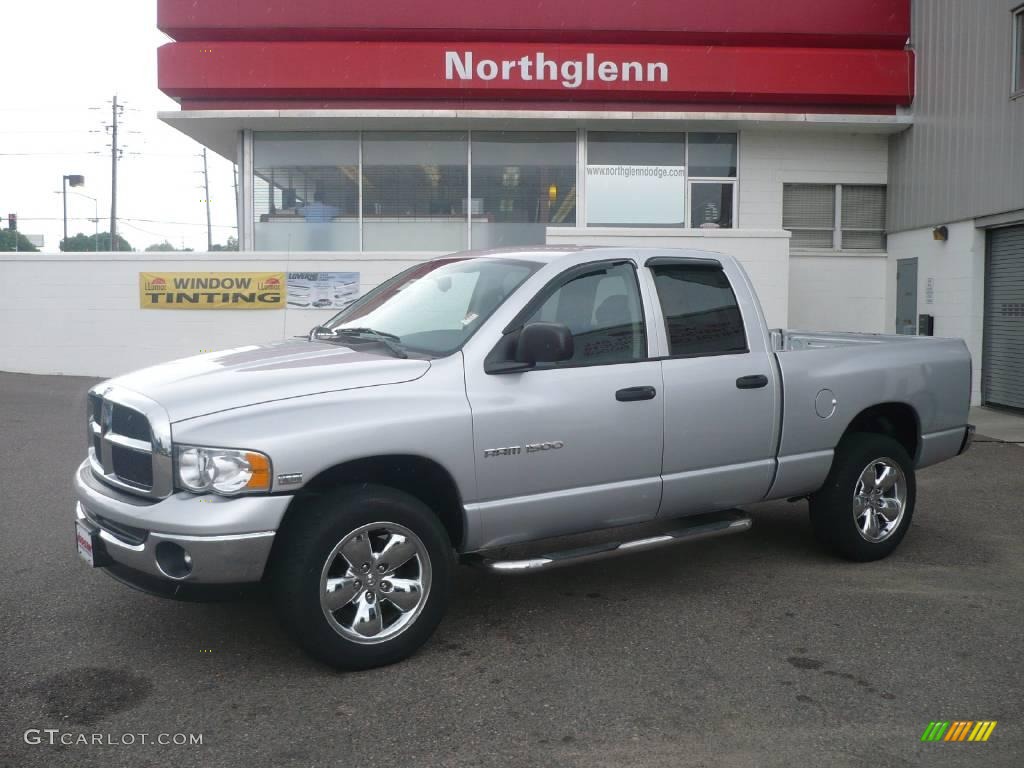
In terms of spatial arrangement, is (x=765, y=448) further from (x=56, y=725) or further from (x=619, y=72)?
(x=619, y=72)

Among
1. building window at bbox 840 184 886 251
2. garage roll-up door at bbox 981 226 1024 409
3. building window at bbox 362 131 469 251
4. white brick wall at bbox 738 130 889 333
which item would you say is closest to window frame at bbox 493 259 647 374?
garage roll-up door at bbox 981 226 1024 409

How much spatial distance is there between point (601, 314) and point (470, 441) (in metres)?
1.15

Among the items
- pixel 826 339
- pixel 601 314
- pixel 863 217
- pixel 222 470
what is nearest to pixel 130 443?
pixel 222 470

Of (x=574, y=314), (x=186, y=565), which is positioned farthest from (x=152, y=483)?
(x=574, y=314)

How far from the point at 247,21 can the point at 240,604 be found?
46.9 feet

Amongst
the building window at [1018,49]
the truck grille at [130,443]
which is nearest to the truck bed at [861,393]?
the truck grille at [130,443]

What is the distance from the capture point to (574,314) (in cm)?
531

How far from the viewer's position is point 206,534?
4129 millimetres

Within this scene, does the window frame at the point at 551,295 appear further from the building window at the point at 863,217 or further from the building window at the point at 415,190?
the building window at the point at 863,217

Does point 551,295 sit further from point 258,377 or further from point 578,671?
point 578,671

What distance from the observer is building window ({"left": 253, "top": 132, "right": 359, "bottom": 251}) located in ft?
60.1

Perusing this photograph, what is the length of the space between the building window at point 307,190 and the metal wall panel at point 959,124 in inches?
382

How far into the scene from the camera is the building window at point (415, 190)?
18234mm

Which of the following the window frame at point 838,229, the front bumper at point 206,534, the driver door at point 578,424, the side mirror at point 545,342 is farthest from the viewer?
the window frame at point 838,229
